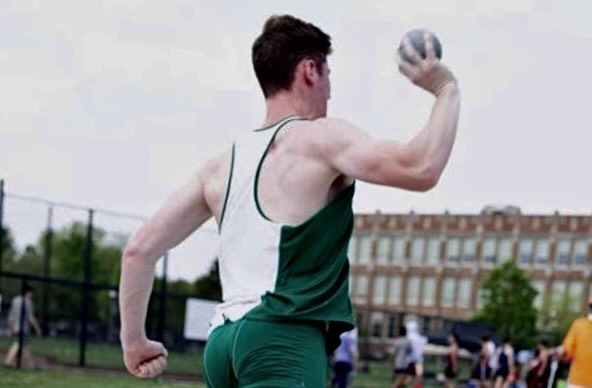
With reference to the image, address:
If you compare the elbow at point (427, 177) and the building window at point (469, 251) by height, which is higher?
the elbow at point (427, 177)

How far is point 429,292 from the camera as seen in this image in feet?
407

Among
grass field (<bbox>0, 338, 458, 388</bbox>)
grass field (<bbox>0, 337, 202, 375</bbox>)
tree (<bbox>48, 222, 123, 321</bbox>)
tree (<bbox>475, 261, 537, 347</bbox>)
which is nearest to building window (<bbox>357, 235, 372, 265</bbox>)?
tree (<bbox>475, 261, 537, 347</bbox>)

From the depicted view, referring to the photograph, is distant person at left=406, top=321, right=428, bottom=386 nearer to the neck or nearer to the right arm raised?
the neck

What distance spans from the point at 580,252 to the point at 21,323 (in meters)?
92.0

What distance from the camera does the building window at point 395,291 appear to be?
125625mm

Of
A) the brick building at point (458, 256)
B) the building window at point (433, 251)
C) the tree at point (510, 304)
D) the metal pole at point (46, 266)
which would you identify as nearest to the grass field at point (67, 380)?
the metal pole at point (46, 266)

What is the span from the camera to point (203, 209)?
15.0 ft

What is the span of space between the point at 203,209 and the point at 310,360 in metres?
0.67

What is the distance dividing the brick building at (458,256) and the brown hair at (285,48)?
357 feet

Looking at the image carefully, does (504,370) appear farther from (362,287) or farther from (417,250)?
(362,287)

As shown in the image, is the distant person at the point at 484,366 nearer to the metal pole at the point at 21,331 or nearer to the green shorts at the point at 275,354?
the metal pole at the point at 21,331

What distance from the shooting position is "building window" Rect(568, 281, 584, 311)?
361 ft

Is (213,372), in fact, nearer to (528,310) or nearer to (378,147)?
(378,147)

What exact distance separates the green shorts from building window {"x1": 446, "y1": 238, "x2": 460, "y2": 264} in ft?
390
